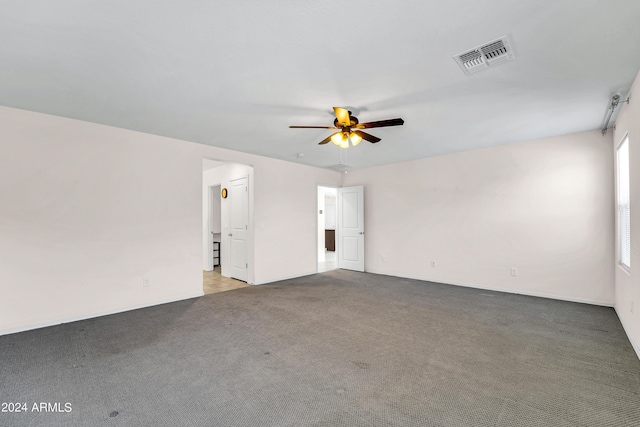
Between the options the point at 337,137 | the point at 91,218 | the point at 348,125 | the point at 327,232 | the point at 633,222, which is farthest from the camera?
the point at 327,232

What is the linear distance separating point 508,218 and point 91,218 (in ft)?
20.4

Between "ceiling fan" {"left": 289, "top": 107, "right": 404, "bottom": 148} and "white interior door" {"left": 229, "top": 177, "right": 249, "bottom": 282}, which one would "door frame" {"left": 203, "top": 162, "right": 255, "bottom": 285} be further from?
"ceiling fan" {"left": 289, "top": 107, "right": 404, "bottom": 148}

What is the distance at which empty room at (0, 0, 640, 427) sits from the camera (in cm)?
187

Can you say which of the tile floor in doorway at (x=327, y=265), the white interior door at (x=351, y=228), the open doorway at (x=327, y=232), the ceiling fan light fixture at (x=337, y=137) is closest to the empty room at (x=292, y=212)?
the ceiling fan light fixture at (x=337, y=137)

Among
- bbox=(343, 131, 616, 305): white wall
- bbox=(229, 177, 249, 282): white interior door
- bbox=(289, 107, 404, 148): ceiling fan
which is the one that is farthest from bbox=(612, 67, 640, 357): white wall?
bbox=(229, 177, 249, 282): white interior door

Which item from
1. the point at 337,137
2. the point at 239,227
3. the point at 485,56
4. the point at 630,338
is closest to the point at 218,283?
the point at 239,227

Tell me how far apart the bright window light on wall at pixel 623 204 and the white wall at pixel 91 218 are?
5.48 meters

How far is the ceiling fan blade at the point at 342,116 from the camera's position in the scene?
2.87 metres

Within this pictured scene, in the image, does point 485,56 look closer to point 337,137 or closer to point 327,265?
point 337,137

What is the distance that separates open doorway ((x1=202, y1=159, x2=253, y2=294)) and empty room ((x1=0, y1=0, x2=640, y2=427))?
84 mm

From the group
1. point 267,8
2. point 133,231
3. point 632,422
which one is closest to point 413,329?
point 632,422

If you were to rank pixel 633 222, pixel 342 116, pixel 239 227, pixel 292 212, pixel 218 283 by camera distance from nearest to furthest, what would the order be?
1. pixel 633 222
2. pixel 342 116
3. pixel 218 283
4. pixel 239 227
5. pixel 292 212

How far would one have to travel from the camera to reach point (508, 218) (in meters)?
4.82

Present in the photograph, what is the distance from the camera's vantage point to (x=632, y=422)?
1.72 meters
